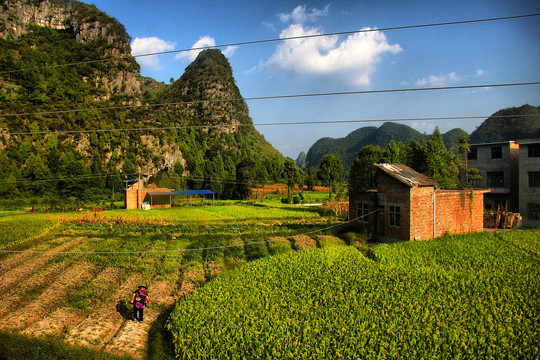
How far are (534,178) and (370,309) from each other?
81.1 ft

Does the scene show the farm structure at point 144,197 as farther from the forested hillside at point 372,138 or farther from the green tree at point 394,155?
the forested hillside at point 372,138

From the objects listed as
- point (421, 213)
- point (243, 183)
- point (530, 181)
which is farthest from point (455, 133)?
point (421, 213)

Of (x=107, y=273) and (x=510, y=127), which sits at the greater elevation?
(x=510, y=127)

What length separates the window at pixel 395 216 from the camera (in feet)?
55.3

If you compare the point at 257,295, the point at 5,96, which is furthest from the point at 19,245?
the point at 5,96

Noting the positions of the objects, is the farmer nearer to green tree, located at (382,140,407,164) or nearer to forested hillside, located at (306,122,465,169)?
green tree, located at (382,140,407,164)

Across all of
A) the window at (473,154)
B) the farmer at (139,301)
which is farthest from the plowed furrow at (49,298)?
the window at (473,154)

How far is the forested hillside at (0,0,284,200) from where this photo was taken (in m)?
45.8

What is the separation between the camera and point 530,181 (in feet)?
79.3

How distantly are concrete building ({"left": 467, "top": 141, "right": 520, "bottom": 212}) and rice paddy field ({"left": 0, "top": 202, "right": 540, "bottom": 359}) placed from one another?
38.1 feet

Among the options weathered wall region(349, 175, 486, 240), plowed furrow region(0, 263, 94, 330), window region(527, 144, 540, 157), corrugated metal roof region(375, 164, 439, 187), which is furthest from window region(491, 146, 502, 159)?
plowed furrow region(0, 263, 94, 330)

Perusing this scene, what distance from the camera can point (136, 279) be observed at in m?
13.6

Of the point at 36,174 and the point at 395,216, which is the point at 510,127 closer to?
the point at 395,216

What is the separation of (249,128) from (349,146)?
174 ft
